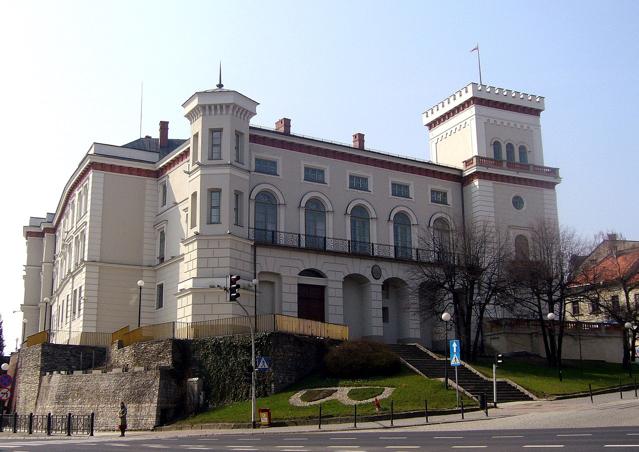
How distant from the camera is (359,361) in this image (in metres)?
39.8

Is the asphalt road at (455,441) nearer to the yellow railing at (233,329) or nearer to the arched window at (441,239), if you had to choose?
the yellow railing at (233,329)

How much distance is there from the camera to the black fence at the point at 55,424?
36.9 m

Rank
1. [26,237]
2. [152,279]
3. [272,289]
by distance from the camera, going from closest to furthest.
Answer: [272,289]
[152,279]
[26,237]

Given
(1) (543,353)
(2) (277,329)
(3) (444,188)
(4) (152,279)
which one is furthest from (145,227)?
(1) (543,353)

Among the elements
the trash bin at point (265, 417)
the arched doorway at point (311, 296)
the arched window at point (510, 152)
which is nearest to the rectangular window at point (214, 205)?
the arched doorway at point (311, 296)

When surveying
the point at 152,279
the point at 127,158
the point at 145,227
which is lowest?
the point at 152,279

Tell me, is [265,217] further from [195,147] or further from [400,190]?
[400,190]

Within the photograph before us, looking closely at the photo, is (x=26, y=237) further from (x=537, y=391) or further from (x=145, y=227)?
(x=537, y=391)

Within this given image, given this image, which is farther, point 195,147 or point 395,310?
point 395,310

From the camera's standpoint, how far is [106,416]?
4056 cm

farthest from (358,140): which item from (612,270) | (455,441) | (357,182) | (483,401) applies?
(455,441)

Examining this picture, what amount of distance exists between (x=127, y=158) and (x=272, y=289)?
1477 centimetres

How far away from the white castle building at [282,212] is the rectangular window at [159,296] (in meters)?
0.10

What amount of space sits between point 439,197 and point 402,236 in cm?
491
